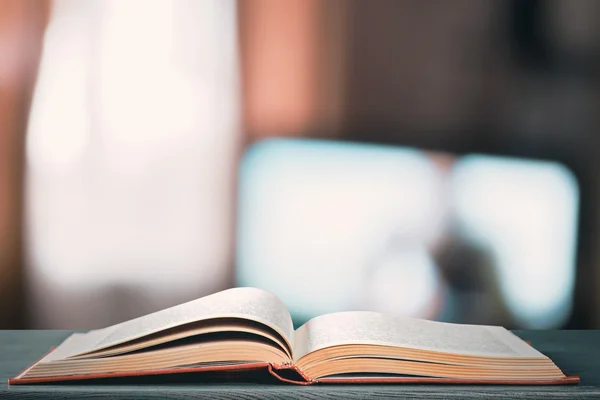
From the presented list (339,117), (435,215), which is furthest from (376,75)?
(435,215)

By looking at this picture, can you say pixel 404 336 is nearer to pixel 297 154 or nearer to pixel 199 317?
pixel 199 317

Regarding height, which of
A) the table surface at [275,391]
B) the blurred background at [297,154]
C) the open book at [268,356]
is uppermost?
the blurred background at [297,154]

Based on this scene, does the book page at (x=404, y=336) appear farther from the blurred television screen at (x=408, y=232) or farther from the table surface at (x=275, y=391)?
the blurred television screen at (x=408, y=232)

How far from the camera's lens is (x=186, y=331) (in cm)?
81

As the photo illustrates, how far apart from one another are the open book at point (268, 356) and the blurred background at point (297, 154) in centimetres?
43

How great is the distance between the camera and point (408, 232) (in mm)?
1304

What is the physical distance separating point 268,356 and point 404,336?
→ 0.20 m

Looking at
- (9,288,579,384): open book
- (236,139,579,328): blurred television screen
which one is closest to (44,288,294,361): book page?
(9,288,579,384): open book

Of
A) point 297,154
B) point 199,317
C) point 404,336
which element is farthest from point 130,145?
point 404,336

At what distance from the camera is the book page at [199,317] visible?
81 centimetres

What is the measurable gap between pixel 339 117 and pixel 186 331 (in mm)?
613

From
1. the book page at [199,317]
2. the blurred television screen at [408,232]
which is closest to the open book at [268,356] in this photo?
the book page at [199,317]

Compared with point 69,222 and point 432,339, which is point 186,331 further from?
point 69,222

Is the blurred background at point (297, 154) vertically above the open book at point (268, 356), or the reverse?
the blurred background at point (297, 154)
